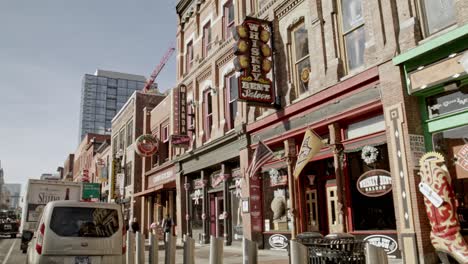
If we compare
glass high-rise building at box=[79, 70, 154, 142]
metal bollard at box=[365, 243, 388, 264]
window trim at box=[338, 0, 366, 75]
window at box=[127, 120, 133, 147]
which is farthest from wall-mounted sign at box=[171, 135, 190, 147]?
glass high-rise building at box=[79, 70, 154, 142]

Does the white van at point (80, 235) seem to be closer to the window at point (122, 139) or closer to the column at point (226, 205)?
the column at point (226, 205)

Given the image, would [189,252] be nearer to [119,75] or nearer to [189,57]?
[189,57]

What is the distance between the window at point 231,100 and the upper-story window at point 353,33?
22.7ft

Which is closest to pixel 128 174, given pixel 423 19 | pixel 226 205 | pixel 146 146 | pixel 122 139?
pixel 122 139

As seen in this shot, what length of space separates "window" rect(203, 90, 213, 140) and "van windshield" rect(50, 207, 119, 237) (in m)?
12.2

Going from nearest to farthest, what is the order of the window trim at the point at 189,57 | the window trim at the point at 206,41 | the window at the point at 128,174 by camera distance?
the window trim at the point at 206,41, the window trim at the point at 189,57, the window at the point at 128,174

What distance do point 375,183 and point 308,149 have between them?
2.17m

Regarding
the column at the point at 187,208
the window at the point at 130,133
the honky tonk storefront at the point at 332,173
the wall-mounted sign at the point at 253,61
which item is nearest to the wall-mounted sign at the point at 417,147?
the honky tonk storefront at the point at 332,173

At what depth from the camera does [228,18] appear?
20.7 metres

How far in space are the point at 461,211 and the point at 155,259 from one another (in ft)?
23.6

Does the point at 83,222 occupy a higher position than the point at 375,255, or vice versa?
the point at 83,222

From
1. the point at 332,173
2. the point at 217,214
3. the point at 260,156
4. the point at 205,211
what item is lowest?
the point at 217,214

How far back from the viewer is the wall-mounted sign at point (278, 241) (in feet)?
48.2

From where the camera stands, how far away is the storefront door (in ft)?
66.2
